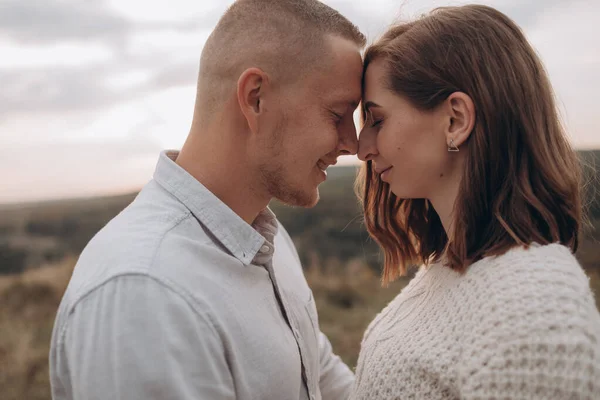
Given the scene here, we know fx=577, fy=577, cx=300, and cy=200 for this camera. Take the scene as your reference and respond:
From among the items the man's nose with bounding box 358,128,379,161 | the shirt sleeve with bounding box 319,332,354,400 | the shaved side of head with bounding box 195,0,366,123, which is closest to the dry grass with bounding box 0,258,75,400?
the shirt sleeve with bounding box 319,332,354,400

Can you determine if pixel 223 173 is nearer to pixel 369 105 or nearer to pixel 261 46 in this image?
pixel 261 46

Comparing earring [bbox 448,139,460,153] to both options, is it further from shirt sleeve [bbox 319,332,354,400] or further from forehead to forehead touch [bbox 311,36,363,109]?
shirt sleeve [bbox 319,332,354,400]

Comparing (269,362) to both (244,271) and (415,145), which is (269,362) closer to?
(244,271)

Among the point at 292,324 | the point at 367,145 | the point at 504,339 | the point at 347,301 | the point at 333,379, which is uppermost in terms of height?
the point at 367,145

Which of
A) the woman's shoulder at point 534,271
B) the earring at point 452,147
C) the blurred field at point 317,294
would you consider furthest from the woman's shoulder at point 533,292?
the blurred field at point 317,294

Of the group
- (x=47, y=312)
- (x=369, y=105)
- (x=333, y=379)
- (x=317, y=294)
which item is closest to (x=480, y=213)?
(x=369, y=105)

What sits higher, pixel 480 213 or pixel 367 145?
pixel 367 145

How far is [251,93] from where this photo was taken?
2.03 m

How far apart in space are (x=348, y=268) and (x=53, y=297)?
3.86 meters

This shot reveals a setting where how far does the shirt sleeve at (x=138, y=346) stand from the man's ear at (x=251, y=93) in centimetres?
74

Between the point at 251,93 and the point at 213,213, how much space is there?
0.45m

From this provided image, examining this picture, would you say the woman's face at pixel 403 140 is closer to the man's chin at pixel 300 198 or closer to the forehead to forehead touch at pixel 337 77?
the forehead to forehead touch at pixel 337 77

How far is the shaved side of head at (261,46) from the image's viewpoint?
2.07 meters

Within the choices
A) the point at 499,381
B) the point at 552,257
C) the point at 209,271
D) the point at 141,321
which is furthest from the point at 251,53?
the point at 499,381
